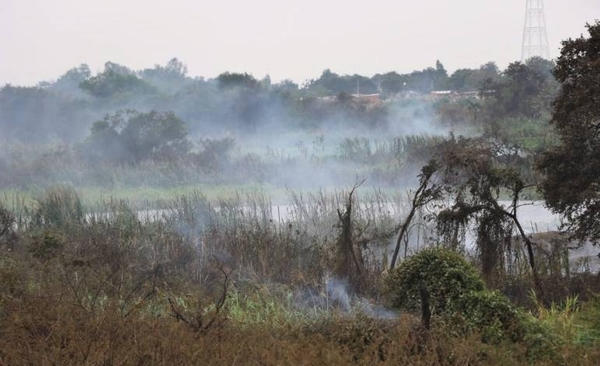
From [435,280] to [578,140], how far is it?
3159 mm

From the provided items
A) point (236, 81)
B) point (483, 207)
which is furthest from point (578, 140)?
point (236, 81)

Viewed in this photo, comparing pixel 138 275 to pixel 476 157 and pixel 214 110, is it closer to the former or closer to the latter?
pixel 476 157

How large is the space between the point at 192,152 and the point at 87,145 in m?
3.41

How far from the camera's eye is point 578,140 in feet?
35.3

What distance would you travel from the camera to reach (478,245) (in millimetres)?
11680

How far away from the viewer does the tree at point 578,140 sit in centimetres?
1066

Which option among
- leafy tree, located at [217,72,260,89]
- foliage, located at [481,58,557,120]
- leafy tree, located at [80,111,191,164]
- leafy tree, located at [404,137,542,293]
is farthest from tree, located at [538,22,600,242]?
leafy tree, located at [217,72,260,89]

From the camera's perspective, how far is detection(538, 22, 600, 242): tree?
1066 cm

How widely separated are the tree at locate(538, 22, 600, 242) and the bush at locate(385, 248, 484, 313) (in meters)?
2.47

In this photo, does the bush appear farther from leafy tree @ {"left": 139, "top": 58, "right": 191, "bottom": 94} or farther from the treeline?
leafy tree @ {"left": 139, "top": 58, "right": 191, "bottom": 94}

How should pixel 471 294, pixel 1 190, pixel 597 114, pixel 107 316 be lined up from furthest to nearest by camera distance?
1. pixel 1 190
2. pixel 597 114
3. pixel 471 294
4. pixel 107 316

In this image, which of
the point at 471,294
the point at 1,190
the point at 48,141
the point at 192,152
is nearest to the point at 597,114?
the point at 471,294

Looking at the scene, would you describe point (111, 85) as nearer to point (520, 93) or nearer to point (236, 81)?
point (236, 81)

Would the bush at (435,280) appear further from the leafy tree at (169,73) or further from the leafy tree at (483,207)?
the leafy tree at (169,73)
